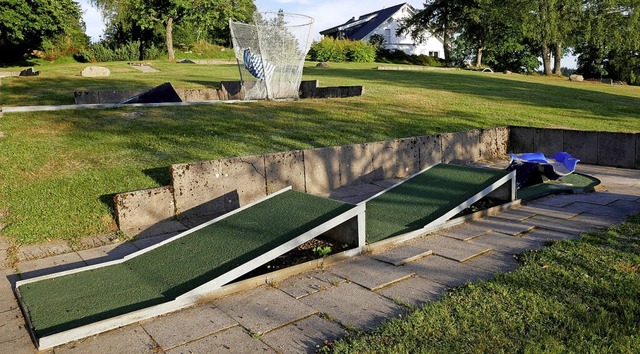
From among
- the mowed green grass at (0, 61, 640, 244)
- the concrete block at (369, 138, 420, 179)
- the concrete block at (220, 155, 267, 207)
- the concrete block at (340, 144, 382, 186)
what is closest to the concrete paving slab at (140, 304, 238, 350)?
the mowed green grass at (0, 61, 640, 244)

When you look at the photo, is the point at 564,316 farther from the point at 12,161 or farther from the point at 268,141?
the point at 12,161

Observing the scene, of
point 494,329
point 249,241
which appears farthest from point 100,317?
point 494,329

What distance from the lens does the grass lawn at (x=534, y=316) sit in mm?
2760

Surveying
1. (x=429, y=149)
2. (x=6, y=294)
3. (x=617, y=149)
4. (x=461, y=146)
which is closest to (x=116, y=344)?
(x=6, y=294)

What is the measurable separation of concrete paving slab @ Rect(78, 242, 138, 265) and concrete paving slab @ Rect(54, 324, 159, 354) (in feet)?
5.25

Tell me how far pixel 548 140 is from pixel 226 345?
868 cm

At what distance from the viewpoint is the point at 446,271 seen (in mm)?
4070

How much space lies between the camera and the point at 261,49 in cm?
1327

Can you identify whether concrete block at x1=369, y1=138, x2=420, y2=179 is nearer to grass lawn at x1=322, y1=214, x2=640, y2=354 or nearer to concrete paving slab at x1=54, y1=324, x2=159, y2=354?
grass lawn at x1=322, y1=214, x2=640, y2=354

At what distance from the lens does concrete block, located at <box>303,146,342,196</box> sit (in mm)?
7004

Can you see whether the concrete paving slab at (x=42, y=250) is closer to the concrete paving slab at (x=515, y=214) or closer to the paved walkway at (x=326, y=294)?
the paved walkway at (x=326, y=294)

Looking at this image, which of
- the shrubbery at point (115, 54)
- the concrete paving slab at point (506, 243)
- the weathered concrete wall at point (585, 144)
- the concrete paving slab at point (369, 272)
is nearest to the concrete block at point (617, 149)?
the weathered concrete wall at point (585, 144)

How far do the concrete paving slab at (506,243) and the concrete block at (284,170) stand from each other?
279 centimetres

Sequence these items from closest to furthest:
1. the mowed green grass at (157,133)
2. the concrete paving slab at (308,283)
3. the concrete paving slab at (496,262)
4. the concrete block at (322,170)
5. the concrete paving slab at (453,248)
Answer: the concrete paving slab at (308,283) → the concrete paving slab at (496,262) → the concrete paving slab at (453,248) → the mowed green grass at (157,133) → the concrete block at (322,170)
